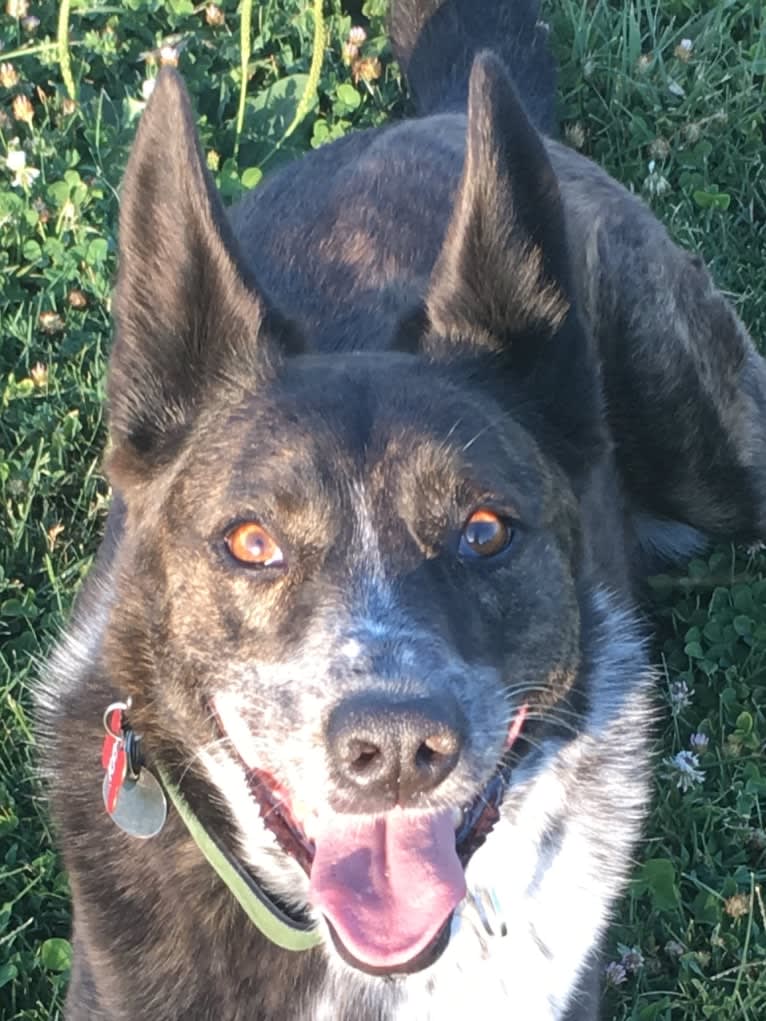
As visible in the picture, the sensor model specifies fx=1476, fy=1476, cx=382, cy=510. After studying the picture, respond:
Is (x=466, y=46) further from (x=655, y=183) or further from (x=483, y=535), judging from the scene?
(x=483, y=535)

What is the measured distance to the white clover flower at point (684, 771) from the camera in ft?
11.8

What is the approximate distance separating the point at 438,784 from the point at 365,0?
11.0 feet

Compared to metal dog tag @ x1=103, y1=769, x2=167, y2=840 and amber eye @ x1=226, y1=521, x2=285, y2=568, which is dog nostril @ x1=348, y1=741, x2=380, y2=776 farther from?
metal dog tag @ x1=103, y1=769, x2=167, y2=840

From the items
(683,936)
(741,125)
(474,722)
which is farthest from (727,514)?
(474,722)

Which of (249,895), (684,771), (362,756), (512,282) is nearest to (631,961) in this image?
(684,771)

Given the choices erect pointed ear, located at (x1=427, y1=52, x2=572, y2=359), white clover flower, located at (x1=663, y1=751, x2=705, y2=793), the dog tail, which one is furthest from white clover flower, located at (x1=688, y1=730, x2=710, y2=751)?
the dog tail

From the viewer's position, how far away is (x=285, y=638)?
238 cm

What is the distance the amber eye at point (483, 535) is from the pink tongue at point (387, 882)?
17.4 inches

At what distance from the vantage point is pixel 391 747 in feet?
7.16

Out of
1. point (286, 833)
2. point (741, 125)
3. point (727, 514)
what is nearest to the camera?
point (286, 833)

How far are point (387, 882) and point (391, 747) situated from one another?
344 millimetres

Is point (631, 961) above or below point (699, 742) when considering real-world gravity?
below

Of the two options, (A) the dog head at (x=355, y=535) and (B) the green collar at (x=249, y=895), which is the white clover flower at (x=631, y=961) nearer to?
(A) the dog head at (x=355, y=535)

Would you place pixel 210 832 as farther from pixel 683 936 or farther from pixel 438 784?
pixel 683 936
